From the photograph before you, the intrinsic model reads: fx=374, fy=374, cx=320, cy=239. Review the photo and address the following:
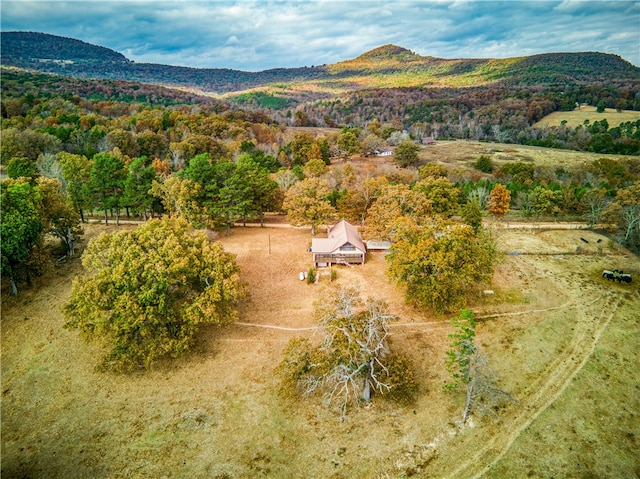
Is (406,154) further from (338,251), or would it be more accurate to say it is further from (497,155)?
(338,251)

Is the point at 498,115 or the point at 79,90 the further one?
the point at 498,115

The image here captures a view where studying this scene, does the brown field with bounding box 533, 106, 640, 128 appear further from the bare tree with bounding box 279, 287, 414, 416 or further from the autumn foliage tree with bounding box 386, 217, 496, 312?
the bare tree with bounding box 279, 287, 414, 416

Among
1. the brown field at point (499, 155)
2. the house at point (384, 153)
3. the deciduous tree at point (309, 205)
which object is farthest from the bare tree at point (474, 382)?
the house at point (384, 153)

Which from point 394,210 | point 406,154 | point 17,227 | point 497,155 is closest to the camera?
point 17,227

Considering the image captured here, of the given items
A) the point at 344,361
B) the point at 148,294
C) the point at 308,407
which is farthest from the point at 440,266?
the point at 148,294

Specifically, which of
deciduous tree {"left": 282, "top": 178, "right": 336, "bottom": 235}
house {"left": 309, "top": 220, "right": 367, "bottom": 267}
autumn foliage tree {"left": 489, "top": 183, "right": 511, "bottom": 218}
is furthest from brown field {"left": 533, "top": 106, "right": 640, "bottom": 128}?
house {"left": 309, "top": 220, "right": 367, "bottom": 267}

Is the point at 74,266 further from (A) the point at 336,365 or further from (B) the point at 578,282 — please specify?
(B) the point at 578,282

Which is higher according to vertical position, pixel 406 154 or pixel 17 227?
pixel 406 154
